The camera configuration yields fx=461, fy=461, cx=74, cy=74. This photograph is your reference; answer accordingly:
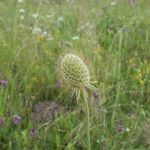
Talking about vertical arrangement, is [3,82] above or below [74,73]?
below

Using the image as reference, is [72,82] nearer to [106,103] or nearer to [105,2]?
[106,103]

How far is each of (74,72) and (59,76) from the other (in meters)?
0.26

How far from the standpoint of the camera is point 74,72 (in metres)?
1.67

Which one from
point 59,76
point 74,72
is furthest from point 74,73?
point 59,76

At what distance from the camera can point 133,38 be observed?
13.5 feet

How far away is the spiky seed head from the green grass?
19 cm

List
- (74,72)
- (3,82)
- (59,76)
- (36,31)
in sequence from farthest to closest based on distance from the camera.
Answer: (36,31) → (3,82) → (59,76) → (74,72)

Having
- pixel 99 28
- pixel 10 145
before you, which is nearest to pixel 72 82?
pixel 10 145

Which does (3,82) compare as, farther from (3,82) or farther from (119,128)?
(119,128)

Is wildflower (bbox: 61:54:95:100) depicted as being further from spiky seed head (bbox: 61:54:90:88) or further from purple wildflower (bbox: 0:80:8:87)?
purple wildflower (bbox: 0:80:8:87)

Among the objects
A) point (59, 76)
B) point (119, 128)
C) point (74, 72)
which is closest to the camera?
point (74, 72)

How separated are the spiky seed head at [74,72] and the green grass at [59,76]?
0.63ft

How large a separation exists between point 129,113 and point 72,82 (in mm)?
1196

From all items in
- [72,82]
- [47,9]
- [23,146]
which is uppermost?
[47,9]
